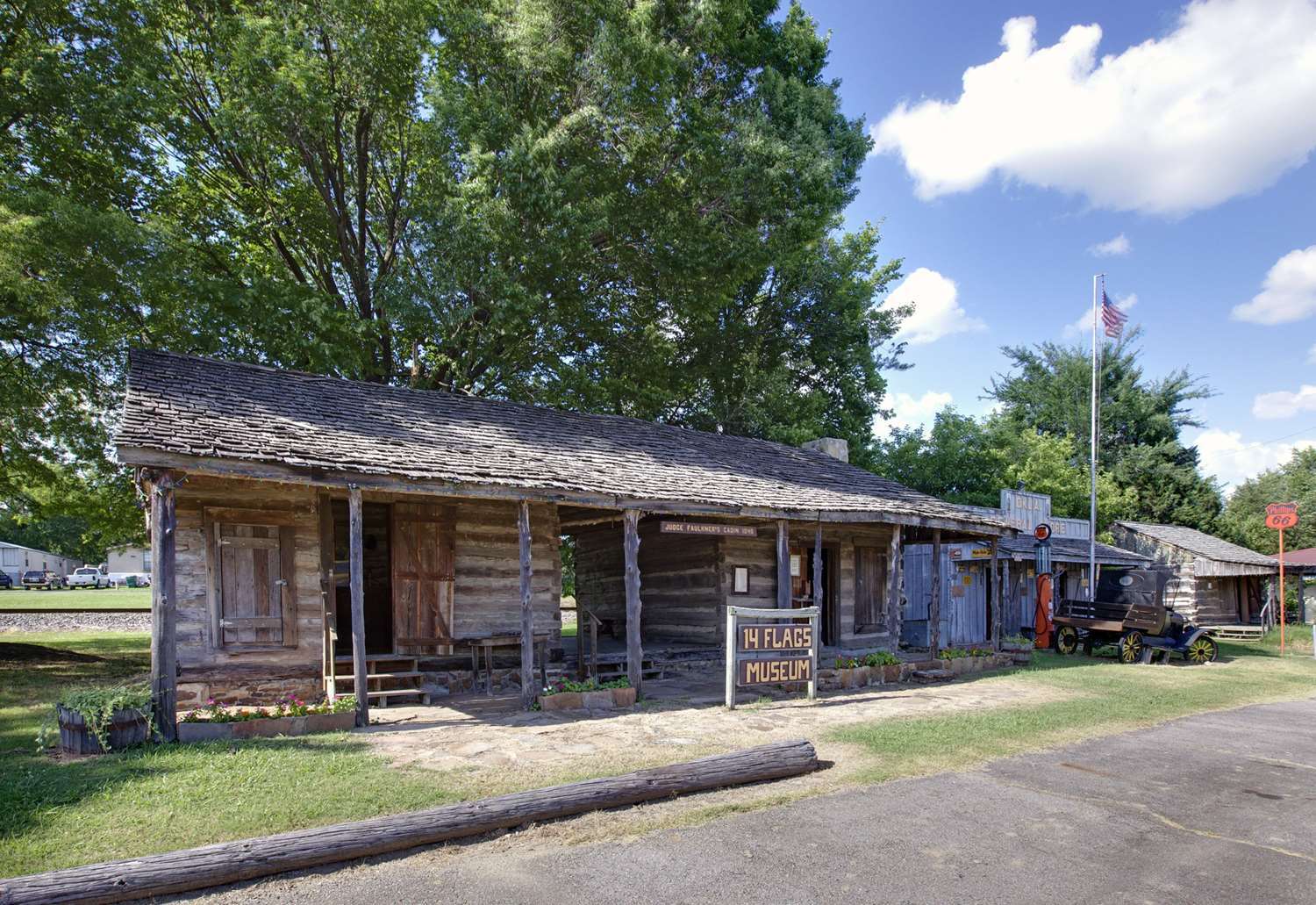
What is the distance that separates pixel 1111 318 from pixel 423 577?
19.4m

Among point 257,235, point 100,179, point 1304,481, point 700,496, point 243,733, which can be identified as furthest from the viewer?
point 1304,481

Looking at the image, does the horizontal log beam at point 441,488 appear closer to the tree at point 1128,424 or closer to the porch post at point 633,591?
the porch post at point 633,591

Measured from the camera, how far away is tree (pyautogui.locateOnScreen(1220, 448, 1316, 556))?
3912cm

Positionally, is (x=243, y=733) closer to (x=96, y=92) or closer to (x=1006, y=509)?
(x=96, y=92)

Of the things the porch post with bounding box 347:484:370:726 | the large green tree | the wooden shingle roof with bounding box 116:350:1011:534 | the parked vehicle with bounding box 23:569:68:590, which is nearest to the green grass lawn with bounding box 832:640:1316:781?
the wooden shingle roof with bounding box 116:350:1011:534

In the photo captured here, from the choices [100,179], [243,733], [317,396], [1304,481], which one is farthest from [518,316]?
[1304,481]

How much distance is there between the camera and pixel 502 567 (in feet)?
44.4

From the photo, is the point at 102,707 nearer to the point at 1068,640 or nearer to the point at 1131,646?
the point at 1131,646

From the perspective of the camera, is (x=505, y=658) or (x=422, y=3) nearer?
(x=505, y=658)

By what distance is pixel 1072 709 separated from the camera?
11.1 meters

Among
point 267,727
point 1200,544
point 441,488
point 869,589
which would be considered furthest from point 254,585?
point 1200,544

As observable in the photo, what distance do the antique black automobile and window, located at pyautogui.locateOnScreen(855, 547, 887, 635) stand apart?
4232 millimetres

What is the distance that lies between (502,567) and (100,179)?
1367cm

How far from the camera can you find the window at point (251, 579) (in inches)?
424
